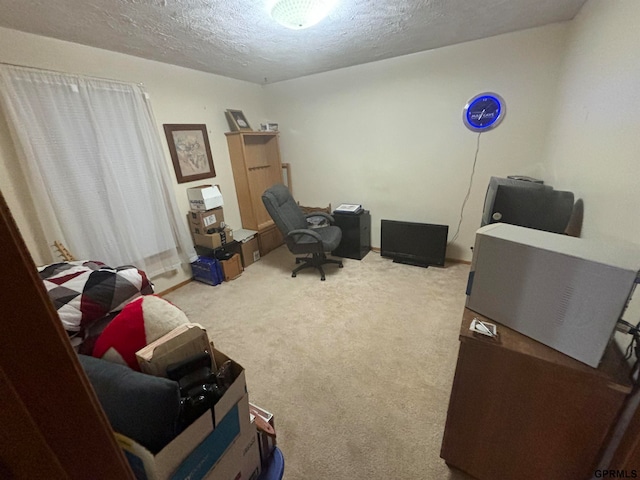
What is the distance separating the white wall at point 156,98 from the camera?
183 cm

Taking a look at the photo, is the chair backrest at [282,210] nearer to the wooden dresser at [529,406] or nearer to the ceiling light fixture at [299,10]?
the ceiling light fixture at [299,10]

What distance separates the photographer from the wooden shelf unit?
3.34 m

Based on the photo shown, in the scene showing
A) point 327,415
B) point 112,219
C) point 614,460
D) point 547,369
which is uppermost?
point 112,219

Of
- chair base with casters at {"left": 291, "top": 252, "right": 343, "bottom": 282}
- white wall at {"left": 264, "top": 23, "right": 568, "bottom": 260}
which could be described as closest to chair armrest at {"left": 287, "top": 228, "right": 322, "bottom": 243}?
chair base with casters at {"left": 291, "top": 252, "right": 343, "bottom": 282}

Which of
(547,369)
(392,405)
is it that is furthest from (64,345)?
(392,405)

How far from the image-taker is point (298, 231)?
2.75m

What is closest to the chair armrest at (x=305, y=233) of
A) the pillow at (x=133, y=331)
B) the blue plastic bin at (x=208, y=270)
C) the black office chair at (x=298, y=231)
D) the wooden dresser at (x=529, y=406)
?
the black office chair at (x=298, y=231)

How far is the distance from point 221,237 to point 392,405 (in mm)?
2379

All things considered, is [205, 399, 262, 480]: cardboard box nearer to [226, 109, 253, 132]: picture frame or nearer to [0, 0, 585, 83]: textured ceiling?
[0, 0, 585, 83]: textured ceiling

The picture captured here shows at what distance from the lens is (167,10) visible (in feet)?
5.44

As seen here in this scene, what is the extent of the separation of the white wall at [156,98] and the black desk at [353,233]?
4.90ft

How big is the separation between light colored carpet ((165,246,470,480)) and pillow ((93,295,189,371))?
97cm

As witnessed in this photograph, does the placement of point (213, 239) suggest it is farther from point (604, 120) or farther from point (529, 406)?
point (604, 120)

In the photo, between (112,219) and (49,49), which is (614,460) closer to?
(112,219)
